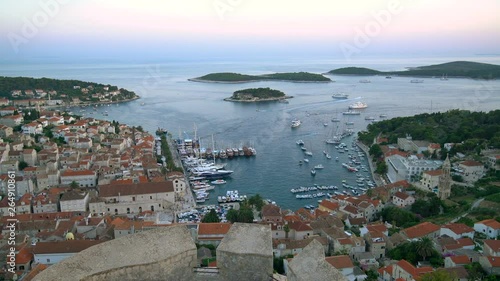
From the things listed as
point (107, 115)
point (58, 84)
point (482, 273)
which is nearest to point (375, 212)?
point (482, 273)

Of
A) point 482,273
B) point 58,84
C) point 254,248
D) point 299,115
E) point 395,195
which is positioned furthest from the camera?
point 58,84

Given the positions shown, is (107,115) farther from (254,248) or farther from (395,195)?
(254,248)

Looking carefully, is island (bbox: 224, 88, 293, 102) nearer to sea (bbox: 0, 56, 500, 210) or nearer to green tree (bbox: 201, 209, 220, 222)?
sea (bbox: 0, 56, 500, 210)

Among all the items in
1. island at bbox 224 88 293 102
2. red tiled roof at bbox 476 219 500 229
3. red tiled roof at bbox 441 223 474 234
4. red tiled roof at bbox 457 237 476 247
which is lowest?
red tiled roof at bbox 457 237 476 247

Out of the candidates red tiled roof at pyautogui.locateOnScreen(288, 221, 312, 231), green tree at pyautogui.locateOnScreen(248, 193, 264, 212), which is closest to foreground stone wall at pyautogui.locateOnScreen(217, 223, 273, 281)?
red tiled roof at pyautogui.locateOnScreen(288, 221, 312, 231)

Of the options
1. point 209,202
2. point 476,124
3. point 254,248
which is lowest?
point 209,202

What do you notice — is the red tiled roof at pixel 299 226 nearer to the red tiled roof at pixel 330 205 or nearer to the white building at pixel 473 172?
the red tiled roof at pixel 330 205
